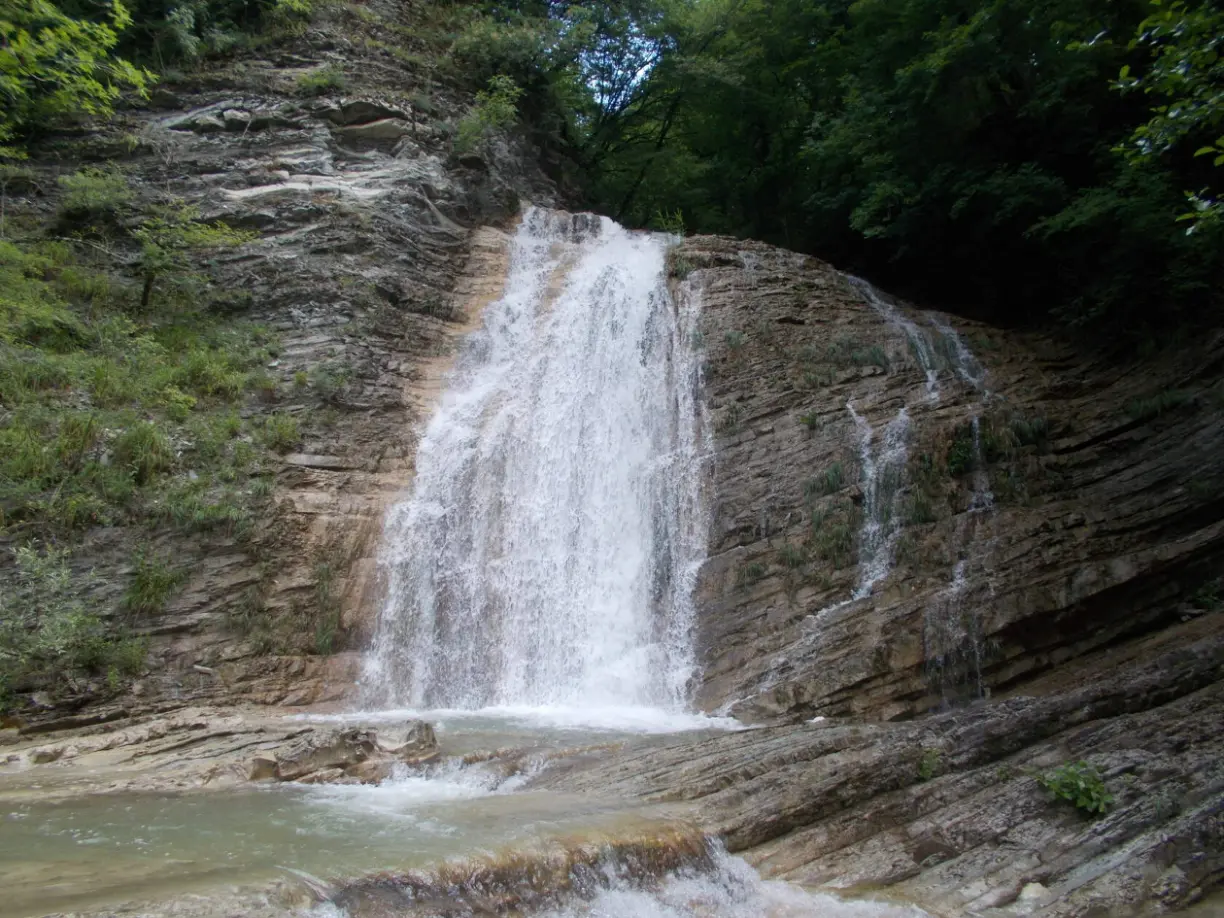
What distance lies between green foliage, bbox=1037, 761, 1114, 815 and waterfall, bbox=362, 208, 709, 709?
5120mm

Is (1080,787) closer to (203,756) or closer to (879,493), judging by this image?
(879,493)

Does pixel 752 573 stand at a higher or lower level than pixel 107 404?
lower

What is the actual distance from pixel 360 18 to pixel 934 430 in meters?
19.4

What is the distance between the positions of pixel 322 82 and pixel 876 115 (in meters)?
13.0

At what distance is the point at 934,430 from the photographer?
13266mm

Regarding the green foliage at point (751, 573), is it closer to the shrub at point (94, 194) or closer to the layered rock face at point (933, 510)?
the layered rock face at point (933, 510)

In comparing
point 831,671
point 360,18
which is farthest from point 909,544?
point 360,18

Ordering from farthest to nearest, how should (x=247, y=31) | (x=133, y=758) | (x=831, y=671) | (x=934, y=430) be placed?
1. (x=247, y=31)
2. (x=934, y=430)
3. (x=831, y=671)
4. (x=133, y=758)

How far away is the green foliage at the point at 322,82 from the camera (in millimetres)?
20016

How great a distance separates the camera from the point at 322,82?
20.0 m

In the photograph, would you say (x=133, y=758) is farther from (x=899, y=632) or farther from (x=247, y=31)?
(x=247, y=31)

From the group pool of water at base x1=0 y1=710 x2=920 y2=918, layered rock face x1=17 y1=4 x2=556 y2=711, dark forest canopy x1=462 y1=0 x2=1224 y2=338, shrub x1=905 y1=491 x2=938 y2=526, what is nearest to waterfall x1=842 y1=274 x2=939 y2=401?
dark forest canopy x1=462 y1=0 x2=1224 y2=338

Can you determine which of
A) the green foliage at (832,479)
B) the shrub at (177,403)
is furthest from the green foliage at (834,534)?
the shrub at (177,403)

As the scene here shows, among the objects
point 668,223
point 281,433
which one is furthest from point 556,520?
point 668,223
